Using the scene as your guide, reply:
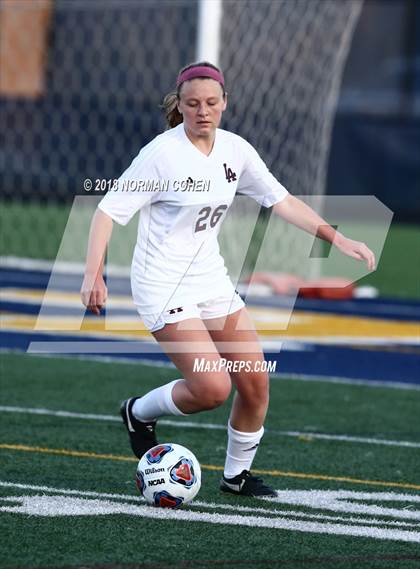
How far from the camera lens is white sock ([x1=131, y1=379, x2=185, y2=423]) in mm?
6133

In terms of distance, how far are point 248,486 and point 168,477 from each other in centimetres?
50

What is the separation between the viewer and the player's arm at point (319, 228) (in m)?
6.09

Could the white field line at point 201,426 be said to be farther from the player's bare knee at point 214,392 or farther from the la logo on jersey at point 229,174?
the la logo on jersey at point 229,174

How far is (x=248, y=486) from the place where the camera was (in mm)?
6090

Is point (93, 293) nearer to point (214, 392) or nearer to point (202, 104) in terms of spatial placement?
point (214, 392)

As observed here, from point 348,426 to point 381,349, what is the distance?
3.44 meters

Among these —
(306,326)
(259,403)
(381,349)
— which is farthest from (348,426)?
(306,326)

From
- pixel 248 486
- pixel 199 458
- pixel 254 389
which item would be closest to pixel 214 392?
pixel 254 389

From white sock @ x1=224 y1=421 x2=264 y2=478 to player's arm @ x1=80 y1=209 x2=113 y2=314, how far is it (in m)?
0.92

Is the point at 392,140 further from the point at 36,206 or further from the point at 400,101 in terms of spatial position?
the point at 36,206

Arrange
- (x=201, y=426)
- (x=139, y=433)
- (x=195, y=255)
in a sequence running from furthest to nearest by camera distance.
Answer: (x=201, y=426)
(x=139, y=433)
(x=195, y=255)

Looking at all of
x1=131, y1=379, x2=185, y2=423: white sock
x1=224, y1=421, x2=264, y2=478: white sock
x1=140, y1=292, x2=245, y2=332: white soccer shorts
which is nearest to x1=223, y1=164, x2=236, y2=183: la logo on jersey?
x1=140, y1=292, x2=245, y2=332: white soccer shorts

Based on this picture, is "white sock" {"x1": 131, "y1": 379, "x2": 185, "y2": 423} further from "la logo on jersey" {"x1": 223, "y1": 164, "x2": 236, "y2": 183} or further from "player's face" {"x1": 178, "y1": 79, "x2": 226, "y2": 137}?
"player's face" {"x1": 178, "y1": 79, "x2": 226, "y2": 137}

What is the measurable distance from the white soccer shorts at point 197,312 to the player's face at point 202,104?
0.72m
